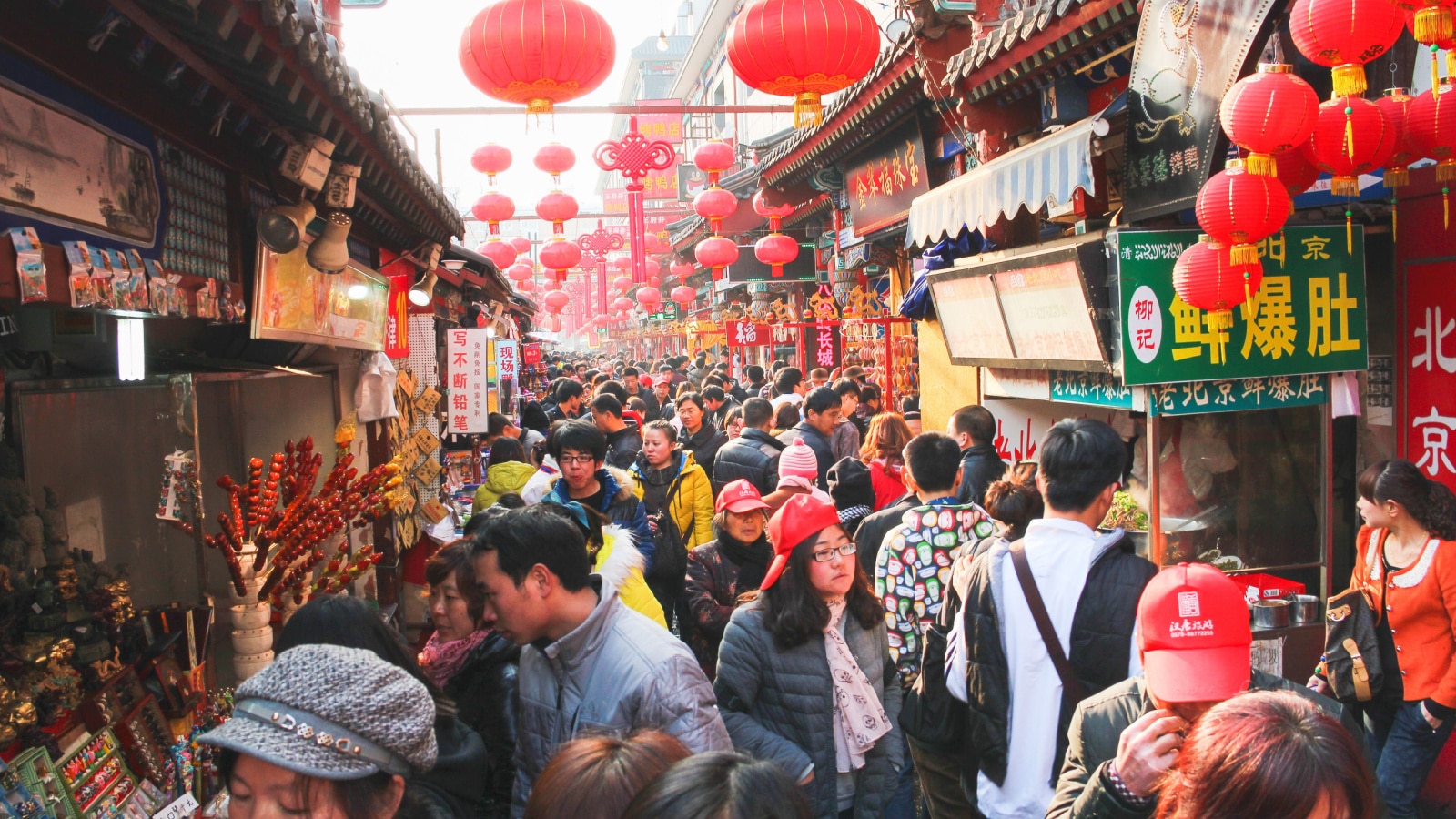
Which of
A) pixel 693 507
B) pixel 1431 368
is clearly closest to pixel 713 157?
pixel 693 507

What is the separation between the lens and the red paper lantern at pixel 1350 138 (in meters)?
4.25

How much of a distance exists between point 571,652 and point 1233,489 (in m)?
5.55

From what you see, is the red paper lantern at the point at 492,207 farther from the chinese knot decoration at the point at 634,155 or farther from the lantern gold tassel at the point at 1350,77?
the lantern gold tassel at the point at 1350,77

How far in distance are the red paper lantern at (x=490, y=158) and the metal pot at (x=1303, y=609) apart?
1083 centimetres

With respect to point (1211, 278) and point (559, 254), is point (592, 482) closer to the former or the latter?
point (1211, 278)

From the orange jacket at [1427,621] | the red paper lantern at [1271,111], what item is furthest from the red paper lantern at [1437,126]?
the orange jacket at [1427,621]

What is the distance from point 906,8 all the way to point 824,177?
19.6ft

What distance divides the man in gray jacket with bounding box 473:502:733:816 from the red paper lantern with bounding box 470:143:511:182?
11671mm

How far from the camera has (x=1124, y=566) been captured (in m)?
3.06

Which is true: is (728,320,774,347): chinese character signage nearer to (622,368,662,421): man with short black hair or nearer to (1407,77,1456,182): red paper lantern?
(622,368,662,421): man with short black hair

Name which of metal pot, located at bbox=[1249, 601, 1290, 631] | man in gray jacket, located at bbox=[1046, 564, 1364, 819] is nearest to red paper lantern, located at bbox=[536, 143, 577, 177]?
metal pot, located at bbox=[1249, 601, 1290, 631]

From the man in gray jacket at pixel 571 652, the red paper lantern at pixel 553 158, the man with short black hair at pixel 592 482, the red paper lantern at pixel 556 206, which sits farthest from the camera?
the red paper lantern at pixel 556 206

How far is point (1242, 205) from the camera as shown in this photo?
4625mm

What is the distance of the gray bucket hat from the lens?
1.81 meters
